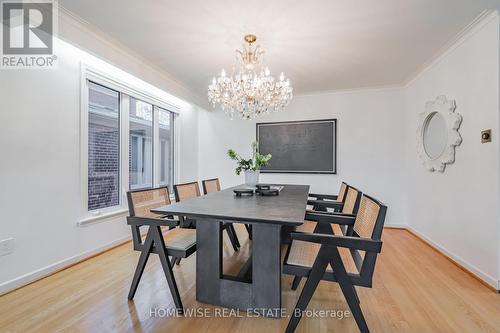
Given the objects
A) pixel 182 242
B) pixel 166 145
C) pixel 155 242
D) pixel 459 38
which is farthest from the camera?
pixel 166 145

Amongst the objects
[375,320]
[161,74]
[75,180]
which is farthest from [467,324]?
[161,74]

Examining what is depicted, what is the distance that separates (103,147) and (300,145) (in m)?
3.10

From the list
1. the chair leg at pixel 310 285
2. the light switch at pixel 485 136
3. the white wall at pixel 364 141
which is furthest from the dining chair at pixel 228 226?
the light switch at pixel 485 136

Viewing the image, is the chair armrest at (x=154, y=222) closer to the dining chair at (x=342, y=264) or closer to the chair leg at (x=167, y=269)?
the chair leg at (x=167, y=269)

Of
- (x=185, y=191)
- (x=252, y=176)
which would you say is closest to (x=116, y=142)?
(x=185, y=191)

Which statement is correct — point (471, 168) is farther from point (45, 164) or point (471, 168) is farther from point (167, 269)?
point (45, 164)

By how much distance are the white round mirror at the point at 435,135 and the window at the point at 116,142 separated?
13.1 ft

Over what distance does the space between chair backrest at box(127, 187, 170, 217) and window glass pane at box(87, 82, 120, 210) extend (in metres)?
1.12

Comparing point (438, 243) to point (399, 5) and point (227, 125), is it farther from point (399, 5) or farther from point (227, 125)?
Answer: point (227, 125)

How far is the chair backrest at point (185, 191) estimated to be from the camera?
239 cm

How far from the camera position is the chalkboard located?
4.04 meters

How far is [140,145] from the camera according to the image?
11.3 ft

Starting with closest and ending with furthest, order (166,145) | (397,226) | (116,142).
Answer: (116,142), (397,226), (166,145)

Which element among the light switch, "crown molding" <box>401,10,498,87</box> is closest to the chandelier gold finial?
"crown molding" <box>401,10,498,87</box>
